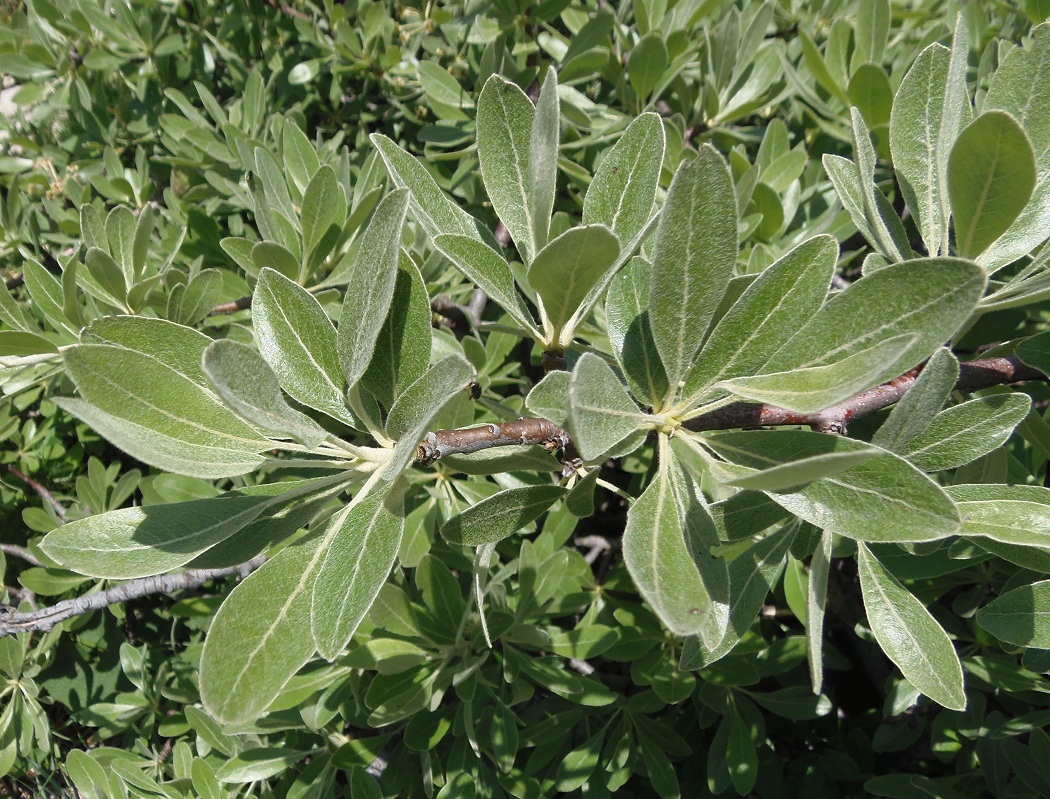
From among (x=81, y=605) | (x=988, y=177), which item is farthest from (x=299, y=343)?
(x=81, y=605)

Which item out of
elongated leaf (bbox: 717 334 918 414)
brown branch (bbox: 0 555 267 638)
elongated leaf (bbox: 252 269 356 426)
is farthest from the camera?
brown branch (bbox: 0 555 267 638)

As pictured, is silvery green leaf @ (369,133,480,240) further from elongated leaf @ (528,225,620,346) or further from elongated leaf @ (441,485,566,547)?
elongated leaf @ (441,485,566,547)

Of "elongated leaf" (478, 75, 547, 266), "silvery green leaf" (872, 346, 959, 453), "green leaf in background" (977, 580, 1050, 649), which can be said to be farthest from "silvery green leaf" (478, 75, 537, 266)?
"green leaf in background" (977, 580, 1050, 649)

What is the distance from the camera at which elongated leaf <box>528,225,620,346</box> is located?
550 mm

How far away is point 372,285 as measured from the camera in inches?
23.7

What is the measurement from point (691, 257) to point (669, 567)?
0.25 m

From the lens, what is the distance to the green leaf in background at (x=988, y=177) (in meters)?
0.57

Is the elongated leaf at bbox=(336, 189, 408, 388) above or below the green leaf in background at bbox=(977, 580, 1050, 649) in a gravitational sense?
above

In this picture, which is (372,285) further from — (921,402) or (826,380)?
(921,402)

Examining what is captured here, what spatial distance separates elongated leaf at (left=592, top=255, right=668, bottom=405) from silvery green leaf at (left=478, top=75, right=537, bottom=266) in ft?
0.34

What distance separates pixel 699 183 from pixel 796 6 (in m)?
1.60

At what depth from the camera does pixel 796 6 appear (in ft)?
5.93

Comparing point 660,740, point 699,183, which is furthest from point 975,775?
point 699,183

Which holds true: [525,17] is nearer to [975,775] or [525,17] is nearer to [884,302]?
[884,302]
